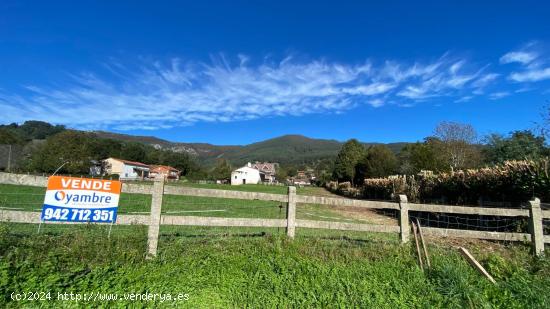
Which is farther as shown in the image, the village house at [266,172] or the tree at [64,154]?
the village house at [266,172]

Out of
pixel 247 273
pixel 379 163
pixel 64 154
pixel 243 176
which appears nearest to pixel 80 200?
pixel 247 273

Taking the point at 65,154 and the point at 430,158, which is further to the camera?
the point at 65,154

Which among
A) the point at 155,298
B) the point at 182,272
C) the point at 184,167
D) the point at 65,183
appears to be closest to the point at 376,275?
the point at 182,272

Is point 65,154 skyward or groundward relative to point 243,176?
skyward

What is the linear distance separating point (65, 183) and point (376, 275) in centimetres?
533

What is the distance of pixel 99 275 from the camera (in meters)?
4.52

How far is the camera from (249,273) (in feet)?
17.8

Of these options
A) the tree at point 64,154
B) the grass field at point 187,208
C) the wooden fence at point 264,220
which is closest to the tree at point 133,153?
the tree at point 64,154

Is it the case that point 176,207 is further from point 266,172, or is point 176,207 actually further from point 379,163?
point 266,172

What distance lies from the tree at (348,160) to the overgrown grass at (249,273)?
216ft

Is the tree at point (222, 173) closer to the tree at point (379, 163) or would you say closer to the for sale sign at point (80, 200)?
the tree at point (379, 163)

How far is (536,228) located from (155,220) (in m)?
8.20

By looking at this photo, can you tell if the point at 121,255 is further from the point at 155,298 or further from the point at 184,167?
the point at 184,167

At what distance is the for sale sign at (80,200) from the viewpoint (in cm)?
521
